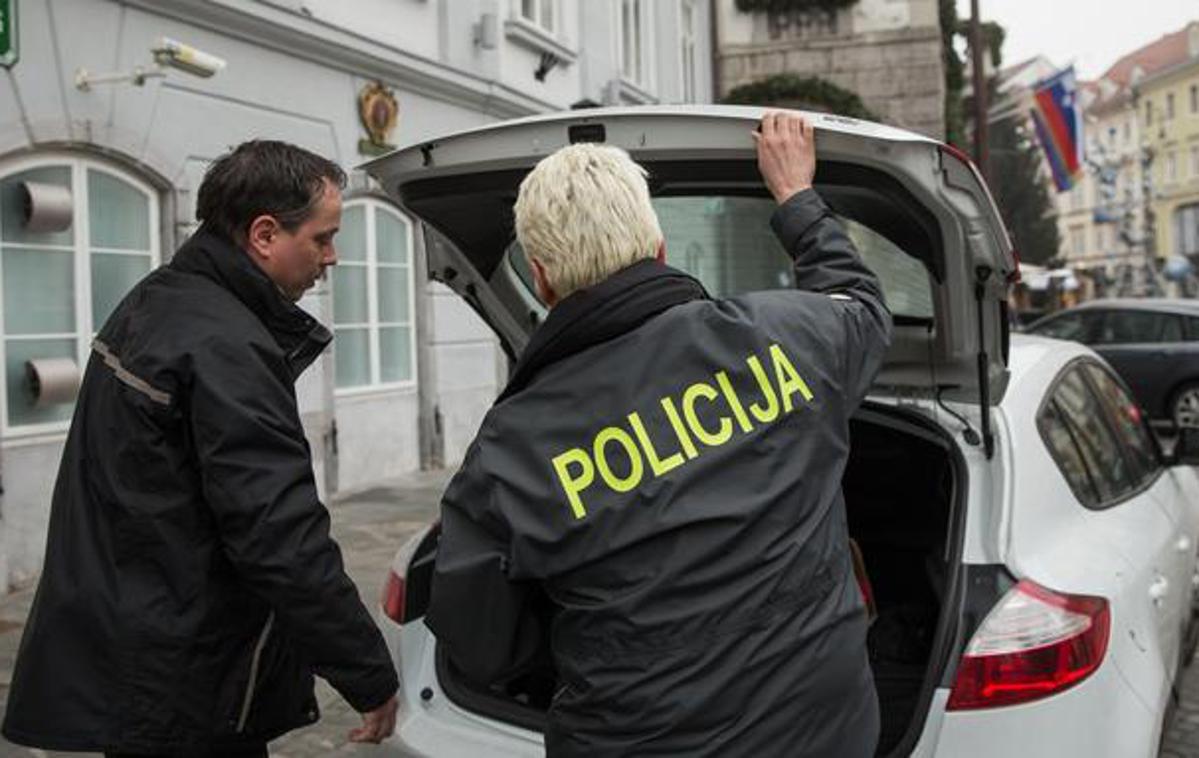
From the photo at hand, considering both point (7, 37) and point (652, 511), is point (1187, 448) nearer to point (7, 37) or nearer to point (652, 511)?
point (652, 511)

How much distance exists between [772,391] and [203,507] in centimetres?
102

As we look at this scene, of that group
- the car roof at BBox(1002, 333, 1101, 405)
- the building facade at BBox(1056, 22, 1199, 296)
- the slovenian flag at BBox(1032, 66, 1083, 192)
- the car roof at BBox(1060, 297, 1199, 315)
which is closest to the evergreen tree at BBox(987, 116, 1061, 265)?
the building facade at BBox(1056, 22, 1199, 296)

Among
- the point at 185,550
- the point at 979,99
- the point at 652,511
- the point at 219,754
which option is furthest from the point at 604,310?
the point at 979,99

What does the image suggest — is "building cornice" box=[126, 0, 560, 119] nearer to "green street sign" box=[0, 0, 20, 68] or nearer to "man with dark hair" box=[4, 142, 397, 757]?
"green street sign" box=[0, 0, 20, 68]

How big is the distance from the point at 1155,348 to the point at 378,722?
42.6 feet

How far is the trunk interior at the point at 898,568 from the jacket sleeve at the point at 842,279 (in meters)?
0.72

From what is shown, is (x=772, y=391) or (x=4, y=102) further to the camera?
(x=4, y=102)

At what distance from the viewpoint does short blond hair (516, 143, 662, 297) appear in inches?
65.7

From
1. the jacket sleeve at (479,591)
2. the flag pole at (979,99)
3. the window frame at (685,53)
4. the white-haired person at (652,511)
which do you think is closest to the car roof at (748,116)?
the white-haired person at (652,511)

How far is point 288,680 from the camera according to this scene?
6.88ft

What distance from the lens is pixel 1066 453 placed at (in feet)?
9.34

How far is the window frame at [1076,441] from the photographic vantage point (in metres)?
2.72

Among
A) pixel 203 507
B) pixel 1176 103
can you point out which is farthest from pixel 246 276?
pixel 1176 103

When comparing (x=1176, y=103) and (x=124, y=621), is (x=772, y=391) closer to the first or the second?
(x=124, y=621)
